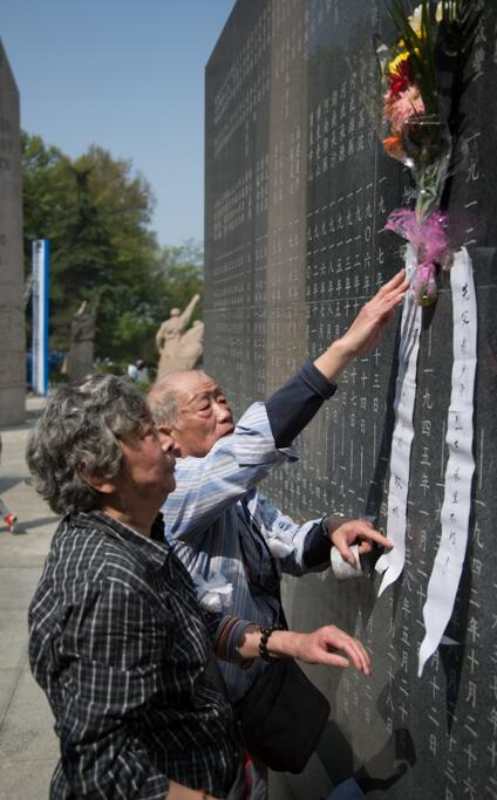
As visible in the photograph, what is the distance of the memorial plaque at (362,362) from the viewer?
1.85 m

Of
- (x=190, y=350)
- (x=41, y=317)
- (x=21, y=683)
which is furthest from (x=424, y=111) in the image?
(x=41, y=317)

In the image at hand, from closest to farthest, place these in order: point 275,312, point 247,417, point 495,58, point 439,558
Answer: point 495,58, point 439,558, point 247,417, point 275,312

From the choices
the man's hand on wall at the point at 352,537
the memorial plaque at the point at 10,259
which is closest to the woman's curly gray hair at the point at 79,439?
the man's hand on wall at the point at 352,537

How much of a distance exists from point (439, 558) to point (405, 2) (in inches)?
55.3

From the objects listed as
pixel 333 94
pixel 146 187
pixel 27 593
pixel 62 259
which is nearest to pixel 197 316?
pixel 62 259

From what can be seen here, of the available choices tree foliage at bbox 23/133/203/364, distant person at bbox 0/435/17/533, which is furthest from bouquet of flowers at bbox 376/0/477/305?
tree foliage at bbox 23/133/203/364

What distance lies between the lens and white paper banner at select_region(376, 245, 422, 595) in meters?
2.20

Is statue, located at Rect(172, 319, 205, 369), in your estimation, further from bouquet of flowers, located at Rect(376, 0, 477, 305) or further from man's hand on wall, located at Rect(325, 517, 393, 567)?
bouquet of flowers, located at Rect(376, 0, 477, 305)

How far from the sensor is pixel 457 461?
1924 millimetres

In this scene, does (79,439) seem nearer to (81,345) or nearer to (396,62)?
(396,62)

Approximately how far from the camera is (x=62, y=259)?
120 ft

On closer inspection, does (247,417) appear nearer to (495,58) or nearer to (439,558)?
(439,558)

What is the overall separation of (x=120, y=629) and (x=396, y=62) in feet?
4.59

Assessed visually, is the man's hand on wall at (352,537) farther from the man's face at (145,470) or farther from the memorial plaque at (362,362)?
the man's face at (145,470)
